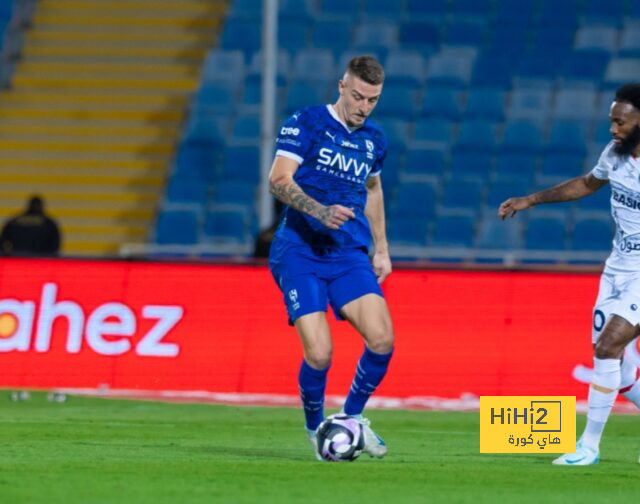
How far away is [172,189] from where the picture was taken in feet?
80.1

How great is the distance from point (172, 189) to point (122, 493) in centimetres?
1679

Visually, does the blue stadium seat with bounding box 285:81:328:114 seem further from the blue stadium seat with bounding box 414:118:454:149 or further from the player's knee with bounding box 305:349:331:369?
the player's knee with bounding box 305:349:331:369

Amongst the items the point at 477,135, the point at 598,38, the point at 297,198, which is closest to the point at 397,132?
the point at 477,135

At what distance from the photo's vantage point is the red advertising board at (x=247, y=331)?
15555 mm

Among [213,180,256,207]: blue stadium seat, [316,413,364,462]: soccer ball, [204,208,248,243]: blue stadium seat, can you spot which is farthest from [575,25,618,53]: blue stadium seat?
[316,413,364,462]: soccer ball

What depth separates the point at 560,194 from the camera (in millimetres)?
10320

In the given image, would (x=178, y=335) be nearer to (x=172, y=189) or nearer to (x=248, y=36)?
(x=172, y=189)

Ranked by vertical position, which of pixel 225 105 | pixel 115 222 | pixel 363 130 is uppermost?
pixel 363 130

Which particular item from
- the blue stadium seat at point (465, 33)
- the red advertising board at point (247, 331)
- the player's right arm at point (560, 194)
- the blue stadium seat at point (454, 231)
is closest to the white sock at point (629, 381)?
the player's right arm at point (560, 194)

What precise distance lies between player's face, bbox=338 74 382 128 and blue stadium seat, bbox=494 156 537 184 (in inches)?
555

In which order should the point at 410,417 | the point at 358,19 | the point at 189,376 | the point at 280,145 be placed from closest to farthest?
1. the point at 280,145
2. the point at 410,417
3. the point at 189,376
4. the point at 358,19

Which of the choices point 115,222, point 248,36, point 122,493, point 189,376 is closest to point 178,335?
point 189,376

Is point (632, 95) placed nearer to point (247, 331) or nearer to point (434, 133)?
point (247, 331)

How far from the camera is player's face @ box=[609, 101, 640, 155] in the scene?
31.9 feet
